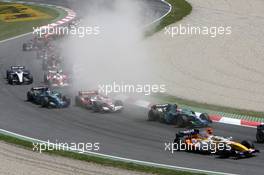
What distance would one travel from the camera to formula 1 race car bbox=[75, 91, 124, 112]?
2940cm

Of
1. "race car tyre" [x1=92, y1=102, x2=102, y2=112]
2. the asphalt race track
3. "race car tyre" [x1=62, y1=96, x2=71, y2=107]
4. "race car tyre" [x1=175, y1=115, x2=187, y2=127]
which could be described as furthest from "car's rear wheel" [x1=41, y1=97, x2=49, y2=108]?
"race car tyre" [x1=175, y1=115, x2=187, y2=127]

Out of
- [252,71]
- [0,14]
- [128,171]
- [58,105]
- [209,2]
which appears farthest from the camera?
[0,14]

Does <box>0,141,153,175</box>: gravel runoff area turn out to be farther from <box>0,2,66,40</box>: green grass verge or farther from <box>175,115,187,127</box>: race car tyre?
<box>0,2,66,40</box>: green grass verge

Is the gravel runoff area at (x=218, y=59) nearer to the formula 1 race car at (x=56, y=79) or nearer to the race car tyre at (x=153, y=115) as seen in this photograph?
the race car tyre at (x=153, y=115)

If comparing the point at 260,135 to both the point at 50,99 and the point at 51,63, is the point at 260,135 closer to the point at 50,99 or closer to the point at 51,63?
the point at 50,99

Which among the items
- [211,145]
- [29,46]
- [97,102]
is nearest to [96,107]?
[97,102]

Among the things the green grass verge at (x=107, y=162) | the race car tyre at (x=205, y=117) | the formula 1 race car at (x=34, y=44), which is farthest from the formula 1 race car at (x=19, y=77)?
the race car tyre at (x=205, y=117)

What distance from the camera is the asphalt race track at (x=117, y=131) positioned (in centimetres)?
2206

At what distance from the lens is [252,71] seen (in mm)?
36656

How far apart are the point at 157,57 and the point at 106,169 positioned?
68.9 feet

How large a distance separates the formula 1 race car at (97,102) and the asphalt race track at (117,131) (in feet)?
1.20

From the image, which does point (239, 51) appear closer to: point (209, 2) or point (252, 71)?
point (252, 71)

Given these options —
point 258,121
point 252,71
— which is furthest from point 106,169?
point 252,71

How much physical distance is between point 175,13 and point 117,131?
29363mm
